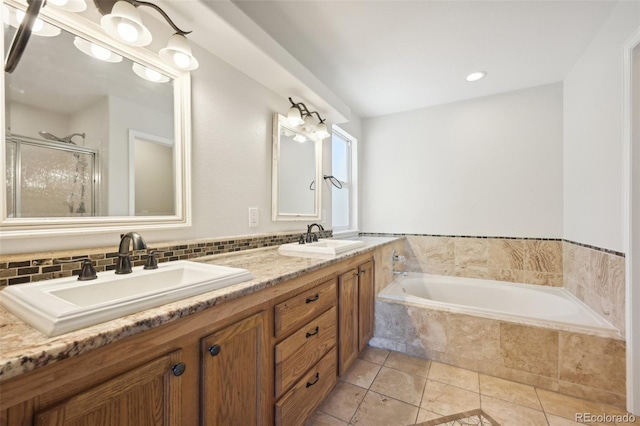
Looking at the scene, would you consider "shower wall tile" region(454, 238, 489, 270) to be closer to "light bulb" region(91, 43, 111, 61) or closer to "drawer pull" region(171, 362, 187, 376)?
"drawer pull" region(171, 362, 187, 376)

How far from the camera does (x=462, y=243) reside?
2834mm

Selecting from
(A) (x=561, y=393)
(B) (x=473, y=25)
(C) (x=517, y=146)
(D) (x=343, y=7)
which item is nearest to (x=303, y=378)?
(A) (x=561, y=393)

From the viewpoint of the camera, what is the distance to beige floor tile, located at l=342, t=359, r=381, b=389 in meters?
1.76

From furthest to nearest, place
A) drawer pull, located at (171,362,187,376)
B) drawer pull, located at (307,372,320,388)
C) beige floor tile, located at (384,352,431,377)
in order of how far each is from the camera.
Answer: beige floor tile, located at (384,352,431,377)
drawer pull, located at (307,372,320,388)
drawer pull, located at (171,362,187,376)

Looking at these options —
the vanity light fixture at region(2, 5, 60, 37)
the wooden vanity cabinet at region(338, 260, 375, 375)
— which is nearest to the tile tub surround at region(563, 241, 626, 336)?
the wooden vanity cabinet at region(338, 260, 375, 375)

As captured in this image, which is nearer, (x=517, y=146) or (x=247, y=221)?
(x=247, y=221)

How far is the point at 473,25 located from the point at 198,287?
2.18m

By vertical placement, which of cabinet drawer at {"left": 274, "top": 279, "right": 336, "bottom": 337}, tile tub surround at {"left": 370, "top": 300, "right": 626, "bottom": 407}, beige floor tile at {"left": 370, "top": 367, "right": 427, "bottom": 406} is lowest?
beige floor tile at {"left": 370, "top": 367, "right": 427, "bottom": 406}

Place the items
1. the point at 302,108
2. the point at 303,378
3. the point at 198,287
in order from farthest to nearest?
the point at 302,108, the point at 303,378, the point at 198,287

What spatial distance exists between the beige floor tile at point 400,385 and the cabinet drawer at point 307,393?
0.40 m

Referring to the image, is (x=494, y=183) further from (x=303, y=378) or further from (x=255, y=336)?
(x=255, y=336)

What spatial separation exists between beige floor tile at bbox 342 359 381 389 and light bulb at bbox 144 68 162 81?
6.93 ft

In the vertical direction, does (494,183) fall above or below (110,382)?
above

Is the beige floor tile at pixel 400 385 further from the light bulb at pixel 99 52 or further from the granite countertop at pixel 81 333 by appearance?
the light bulb at pixel 99 52
